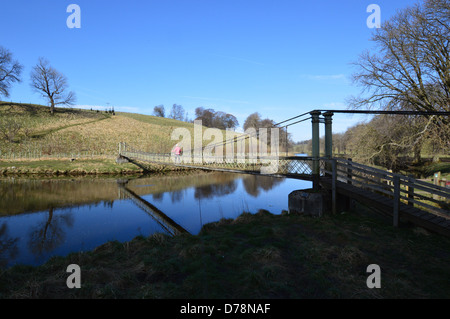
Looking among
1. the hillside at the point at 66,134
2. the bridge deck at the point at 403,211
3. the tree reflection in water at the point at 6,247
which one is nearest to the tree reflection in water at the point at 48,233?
the tree reflection in water at the point at 6,247

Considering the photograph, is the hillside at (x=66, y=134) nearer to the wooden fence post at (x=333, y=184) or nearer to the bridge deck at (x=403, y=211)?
the wooden fence post at (x=333, y=184)

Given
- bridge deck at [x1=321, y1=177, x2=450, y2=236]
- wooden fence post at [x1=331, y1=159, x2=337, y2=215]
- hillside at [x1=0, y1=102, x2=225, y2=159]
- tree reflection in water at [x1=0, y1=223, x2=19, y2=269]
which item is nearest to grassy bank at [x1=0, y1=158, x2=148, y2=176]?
hillside at [x1=0, y1=102, x2=225, y2=159]

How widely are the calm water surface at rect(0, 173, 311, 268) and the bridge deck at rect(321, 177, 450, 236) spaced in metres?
3.72

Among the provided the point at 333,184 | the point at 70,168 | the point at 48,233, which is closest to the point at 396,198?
the point at 333,184

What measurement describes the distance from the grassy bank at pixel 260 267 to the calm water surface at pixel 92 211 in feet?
8.17

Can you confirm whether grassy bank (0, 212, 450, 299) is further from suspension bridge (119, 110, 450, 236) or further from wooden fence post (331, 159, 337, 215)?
wooden fence post (331, 159, 337, 215)

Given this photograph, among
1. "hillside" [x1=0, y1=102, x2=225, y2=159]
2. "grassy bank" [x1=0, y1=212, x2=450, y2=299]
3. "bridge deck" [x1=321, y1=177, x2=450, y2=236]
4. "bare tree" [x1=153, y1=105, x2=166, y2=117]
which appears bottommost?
"grassy bank" [x1=0, y1=212, x2=450, y2=299]

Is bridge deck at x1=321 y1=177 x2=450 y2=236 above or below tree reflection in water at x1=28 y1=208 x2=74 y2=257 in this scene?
above

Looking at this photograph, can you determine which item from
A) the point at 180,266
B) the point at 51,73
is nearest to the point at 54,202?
the point at 180,266

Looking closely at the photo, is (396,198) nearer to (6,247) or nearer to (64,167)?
(6,247)

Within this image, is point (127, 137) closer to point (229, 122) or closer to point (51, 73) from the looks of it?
point (51, 73)

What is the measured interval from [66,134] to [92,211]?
34.2 meters

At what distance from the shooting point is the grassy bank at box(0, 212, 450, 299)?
3166mm
